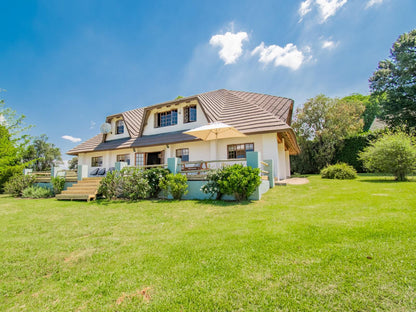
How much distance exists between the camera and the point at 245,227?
13.8ft

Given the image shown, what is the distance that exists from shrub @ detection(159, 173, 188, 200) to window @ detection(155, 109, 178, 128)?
833 centimetres

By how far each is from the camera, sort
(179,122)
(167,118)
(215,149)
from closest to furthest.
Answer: (215,149)
(179,122)
(167,118)

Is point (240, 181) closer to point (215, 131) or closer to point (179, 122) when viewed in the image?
point (215, 131)

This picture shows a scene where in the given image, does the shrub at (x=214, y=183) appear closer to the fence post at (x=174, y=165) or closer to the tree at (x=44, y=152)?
the fence post at (x=174, y=165)

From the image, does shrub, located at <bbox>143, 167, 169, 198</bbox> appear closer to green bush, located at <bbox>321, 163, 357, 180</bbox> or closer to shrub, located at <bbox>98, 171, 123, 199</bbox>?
shrub, located at <bbox>98, 171, 123, 199</bbox>

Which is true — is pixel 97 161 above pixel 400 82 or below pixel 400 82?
below

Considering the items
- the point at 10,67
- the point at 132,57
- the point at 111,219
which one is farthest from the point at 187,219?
the point at 10,67

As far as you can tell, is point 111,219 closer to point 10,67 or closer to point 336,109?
point 10,67

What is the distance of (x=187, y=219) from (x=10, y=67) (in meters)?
19.7

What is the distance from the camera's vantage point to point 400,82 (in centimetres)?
2086

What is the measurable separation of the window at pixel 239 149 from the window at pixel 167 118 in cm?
582

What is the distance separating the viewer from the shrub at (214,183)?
7.65 m

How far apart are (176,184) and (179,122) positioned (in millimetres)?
8433

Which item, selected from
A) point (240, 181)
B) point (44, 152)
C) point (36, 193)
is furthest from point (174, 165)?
point (44, 152)
